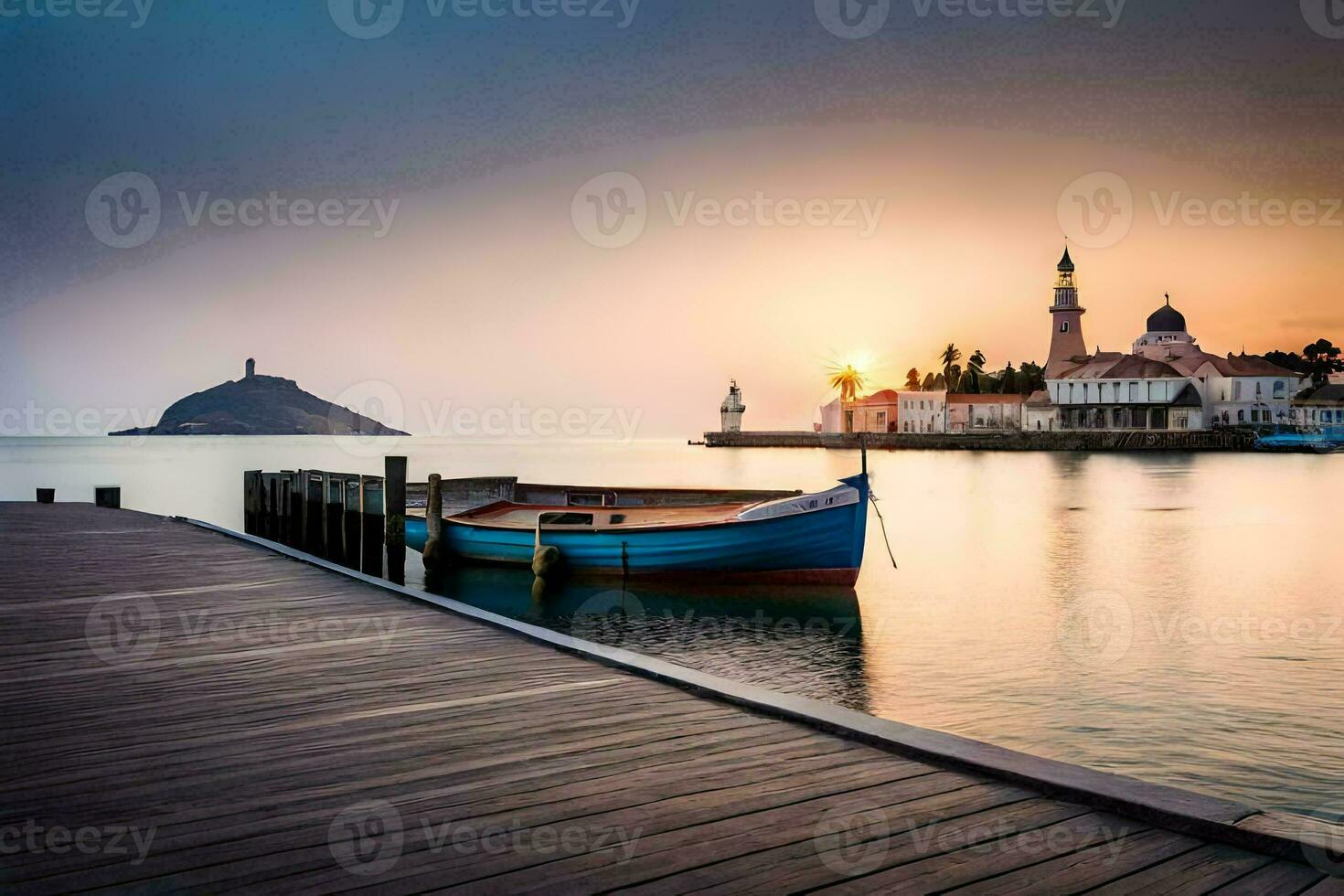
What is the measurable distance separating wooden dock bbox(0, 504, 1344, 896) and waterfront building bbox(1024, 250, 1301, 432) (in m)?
128

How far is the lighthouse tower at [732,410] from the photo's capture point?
630 feet

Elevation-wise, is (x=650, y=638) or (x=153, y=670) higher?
(x=153, y=670)

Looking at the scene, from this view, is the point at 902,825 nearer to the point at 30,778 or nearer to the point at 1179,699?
the point at 30,778

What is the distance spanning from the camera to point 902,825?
3.56 meters

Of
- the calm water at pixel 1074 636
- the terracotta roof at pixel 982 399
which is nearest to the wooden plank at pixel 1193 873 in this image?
the calm water at pixel 1074 636

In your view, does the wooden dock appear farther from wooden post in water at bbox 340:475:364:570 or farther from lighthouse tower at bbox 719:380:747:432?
lighthouse tower at bbox 719:380:747:432

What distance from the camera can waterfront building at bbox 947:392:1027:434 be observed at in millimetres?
136875

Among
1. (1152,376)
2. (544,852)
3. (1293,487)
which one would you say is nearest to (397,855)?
(544,852)

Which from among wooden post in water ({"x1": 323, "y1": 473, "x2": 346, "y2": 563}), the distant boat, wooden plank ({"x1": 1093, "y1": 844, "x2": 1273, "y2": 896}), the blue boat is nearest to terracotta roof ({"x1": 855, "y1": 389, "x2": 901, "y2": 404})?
the distant boat

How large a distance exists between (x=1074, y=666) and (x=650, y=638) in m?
6.32

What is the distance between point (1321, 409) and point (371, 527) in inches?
5329

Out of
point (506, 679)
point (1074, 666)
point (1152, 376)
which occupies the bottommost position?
point (1074, 666)

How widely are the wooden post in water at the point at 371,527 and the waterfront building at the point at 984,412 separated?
12651 cm

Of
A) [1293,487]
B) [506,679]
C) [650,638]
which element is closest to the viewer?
[506,679]
